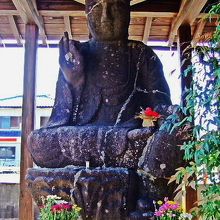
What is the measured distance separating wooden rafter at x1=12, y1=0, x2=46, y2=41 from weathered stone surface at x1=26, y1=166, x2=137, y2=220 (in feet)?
8.32

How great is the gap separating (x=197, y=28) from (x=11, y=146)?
7.05 meters

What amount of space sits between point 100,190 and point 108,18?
1320 millimetres

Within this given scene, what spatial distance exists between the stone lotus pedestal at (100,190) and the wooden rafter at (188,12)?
8.56ft

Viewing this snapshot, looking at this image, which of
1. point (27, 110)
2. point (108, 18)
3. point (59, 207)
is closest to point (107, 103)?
point (108, 18)

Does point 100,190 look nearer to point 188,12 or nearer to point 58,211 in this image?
point 58,211

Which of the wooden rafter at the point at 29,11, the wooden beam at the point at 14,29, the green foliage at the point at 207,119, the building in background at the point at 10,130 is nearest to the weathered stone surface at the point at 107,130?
the green foliage at the point at 207,119

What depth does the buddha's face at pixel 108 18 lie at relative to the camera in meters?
3.30

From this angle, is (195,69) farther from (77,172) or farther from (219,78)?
(77,172)

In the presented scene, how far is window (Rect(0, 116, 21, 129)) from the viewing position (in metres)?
11.2

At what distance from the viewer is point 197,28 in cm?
546

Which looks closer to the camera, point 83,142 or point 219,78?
point 219,78

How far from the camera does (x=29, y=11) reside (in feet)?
15.8

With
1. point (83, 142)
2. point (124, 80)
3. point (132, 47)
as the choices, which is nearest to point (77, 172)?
point (83, 142)

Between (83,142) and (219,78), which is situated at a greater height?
(219,78)
